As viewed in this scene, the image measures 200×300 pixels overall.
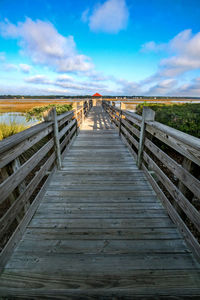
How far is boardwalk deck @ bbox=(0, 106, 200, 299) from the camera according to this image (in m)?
1.27

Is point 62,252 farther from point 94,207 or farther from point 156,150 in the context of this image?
point 156,150

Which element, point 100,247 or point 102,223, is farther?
point 102,223

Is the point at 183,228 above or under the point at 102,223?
above

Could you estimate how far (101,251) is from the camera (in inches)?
61.7

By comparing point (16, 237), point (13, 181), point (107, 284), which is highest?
point (13, 181)

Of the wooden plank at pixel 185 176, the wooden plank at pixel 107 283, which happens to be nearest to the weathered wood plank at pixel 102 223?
the wooden plank at pixel 107 283

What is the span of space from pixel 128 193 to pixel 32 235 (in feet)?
5.20

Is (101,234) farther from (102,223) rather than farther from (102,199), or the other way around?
(102,199)

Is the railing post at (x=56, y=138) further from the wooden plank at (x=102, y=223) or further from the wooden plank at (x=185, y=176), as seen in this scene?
the wooden plank at (x=185, y=176)

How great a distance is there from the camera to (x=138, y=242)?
1.67 m

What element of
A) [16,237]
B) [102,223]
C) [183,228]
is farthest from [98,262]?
[183,228]

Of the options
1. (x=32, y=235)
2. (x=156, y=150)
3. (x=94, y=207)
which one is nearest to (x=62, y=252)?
(x=32, y=235)

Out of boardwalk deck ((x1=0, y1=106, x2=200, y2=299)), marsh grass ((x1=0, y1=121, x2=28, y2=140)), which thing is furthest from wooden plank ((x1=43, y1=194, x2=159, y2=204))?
marsh grass ((x1=0, y1=121, x2=28, y2=140))

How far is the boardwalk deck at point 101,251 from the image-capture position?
1.27 meters
